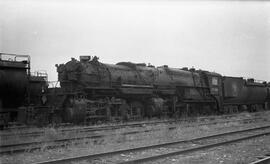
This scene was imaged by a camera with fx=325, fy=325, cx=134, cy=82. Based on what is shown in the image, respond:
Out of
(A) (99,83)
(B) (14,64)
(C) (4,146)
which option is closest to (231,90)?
(A) (99,83)

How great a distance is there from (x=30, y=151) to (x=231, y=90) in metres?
25.6

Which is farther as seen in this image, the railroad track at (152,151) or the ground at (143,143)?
the ground at (143,143)

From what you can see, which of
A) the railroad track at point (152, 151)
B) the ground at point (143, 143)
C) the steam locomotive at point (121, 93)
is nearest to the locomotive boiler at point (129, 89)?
the steam locomotive at point (121, 93)

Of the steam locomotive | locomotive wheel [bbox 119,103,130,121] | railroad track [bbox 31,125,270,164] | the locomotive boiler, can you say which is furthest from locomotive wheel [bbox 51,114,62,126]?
railroad track [bbox 31,125,270,164]

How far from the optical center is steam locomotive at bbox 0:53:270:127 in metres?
17.3

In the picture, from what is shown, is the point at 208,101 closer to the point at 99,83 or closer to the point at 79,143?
the point at 99,83

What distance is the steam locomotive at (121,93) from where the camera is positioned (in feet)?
56.9

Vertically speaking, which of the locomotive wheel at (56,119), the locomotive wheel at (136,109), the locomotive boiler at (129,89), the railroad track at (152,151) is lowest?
the railroad track at (152,151)

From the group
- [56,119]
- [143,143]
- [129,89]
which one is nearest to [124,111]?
[129,89]

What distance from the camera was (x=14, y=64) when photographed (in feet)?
51.0

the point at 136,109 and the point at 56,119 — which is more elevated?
the point at 136,109

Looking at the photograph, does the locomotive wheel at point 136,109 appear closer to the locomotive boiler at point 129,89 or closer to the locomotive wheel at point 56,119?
the locomotive boiler at point 129,89

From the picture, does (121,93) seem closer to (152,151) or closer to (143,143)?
(143,143)

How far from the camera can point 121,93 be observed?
810 inches
